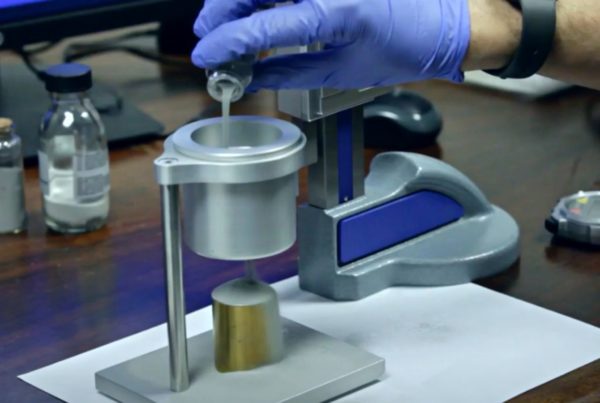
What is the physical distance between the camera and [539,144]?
1542mm

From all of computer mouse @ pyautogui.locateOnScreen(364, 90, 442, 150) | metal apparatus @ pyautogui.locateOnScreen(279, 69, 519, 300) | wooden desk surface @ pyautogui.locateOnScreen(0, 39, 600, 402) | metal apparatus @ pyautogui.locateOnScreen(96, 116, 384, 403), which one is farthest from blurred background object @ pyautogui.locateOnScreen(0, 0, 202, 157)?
metal apparatus @ pyautogui.locateOnScreen(96, 116, 384, 403)

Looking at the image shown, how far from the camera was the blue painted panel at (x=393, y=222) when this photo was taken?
118cm

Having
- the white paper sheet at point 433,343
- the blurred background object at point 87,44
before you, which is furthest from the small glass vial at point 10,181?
the white paper sheet at point 433,343

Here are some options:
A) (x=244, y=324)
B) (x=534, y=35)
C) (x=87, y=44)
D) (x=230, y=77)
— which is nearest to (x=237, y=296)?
(x=244, y=324)

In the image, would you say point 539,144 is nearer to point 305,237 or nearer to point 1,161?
point 305,237

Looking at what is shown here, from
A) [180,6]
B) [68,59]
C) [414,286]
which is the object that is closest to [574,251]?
[414,286]

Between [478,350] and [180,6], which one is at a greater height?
[180,6]

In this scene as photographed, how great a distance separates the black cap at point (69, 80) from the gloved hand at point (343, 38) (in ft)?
0.84

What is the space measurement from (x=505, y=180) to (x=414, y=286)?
0.89 feet

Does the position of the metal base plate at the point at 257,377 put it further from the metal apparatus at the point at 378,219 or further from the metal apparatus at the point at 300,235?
the metal apparatus at the point at 378,219

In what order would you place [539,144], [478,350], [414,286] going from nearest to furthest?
[478,350] < [414,286] < [539,144]

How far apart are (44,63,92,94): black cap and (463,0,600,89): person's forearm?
0.39 m

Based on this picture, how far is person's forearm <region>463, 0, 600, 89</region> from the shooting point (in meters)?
1.09

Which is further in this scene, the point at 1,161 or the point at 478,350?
the point at 1,161
